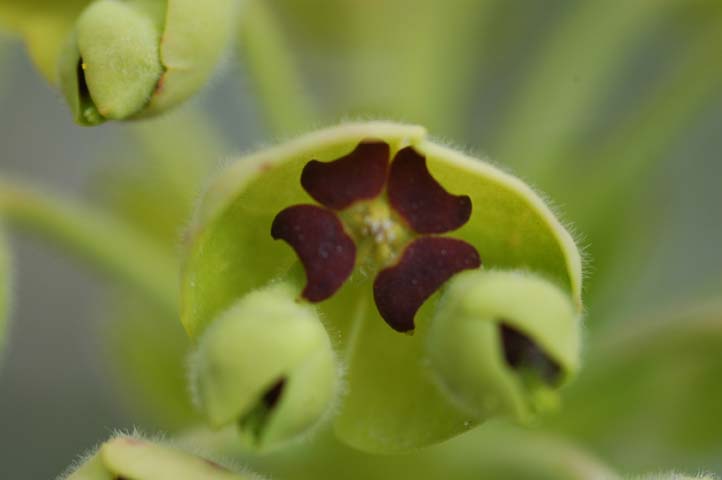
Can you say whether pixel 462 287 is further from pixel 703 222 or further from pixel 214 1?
pixel 703 222

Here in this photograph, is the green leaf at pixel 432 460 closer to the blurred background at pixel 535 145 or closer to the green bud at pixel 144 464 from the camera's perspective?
the blurred background at pixel 535 145

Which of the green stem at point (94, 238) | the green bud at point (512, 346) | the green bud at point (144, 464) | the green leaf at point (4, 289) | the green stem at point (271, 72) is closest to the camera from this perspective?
the green bud at point (512, 346)

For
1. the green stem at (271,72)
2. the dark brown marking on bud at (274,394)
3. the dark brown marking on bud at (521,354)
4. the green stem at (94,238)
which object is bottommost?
the dark brown marking on bud at (274,394)

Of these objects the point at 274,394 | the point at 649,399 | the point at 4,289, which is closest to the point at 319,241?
the point at 274,394

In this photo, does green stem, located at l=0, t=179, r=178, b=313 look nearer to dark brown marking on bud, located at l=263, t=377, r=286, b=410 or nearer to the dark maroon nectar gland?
the dark maroon nectar gland

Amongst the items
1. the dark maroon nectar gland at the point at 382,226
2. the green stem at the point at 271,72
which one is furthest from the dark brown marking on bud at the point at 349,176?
the green stem at the point at 271,72

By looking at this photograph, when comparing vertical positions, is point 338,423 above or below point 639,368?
below

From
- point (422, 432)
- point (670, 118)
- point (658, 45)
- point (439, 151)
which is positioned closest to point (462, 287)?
point (439, 151)
